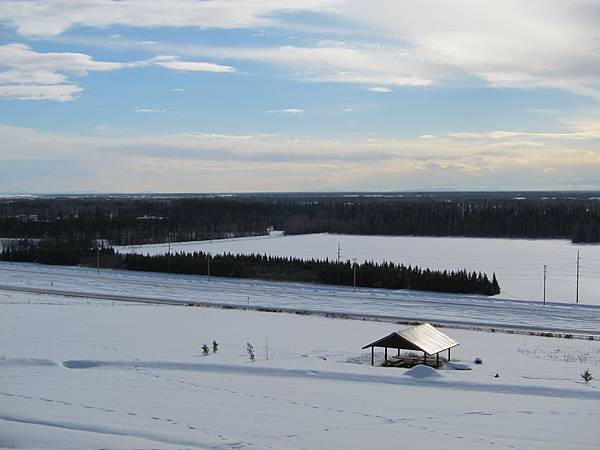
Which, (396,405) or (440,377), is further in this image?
(440,377)

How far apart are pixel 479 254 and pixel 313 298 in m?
37.1

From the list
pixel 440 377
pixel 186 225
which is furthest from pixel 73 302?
pixel 186 225

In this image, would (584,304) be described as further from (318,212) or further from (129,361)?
(318,212)

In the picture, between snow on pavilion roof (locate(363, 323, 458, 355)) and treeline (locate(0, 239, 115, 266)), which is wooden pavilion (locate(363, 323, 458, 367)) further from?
treeline (locate(0, 239, 115, 266))

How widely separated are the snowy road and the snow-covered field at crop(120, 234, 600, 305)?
5585mm

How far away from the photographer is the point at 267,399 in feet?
48.7

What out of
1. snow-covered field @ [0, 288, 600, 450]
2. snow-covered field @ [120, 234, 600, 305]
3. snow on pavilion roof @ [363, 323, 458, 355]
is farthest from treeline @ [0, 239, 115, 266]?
snow on pavilion roof @ [363, 323, 458, 355]

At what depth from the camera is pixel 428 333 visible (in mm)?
26391

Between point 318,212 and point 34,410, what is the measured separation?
142319 millimetres

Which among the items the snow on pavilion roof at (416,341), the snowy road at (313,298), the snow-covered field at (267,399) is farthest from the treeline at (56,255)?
the snow on pavilion roof at (416,341)

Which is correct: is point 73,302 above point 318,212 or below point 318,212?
below

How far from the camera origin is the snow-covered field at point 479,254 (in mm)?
52375

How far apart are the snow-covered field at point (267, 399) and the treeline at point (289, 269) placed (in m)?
25.2

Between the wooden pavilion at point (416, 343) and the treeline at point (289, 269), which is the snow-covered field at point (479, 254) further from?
the wooden pavilion at point (416, 343)
